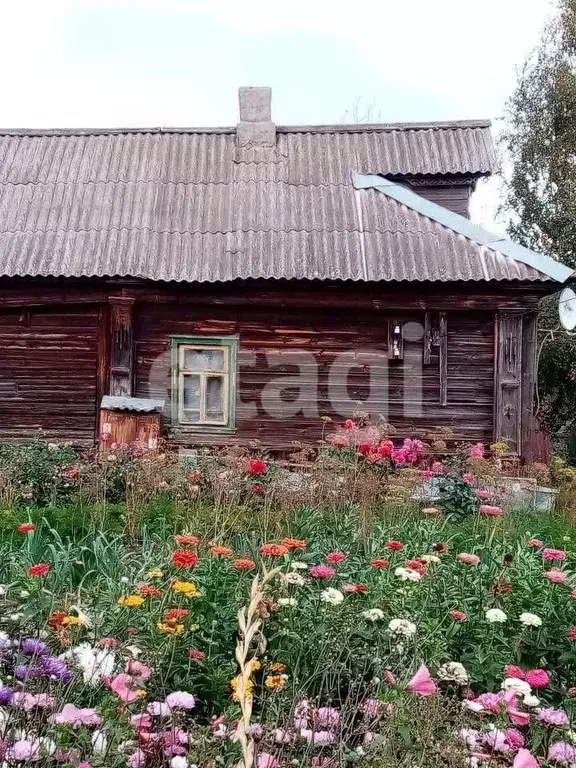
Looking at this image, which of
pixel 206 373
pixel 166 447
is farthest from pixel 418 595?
pixel 206 373

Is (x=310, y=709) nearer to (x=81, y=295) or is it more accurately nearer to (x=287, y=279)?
(x=287, y=279)

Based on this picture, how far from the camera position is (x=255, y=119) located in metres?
11.7

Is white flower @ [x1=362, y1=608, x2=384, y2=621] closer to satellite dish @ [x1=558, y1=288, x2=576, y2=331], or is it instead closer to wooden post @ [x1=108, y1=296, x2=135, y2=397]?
wooden post @ [x1=108, y1=296, x2=135, y2=397]

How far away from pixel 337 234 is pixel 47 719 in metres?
8.32

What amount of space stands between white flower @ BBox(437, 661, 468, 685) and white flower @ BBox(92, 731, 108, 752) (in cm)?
101

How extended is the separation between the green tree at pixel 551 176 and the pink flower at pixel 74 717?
15674 mm

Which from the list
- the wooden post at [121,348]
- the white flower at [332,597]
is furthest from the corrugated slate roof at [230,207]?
the white flower at [332,597]

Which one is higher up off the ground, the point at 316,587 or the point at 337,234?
the point at 337,234

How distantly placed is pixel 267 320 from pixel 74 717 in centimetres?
791

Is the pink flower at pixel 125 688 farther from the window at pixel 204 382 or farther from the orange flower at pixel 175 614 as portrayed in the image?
the window at pixel 204 382

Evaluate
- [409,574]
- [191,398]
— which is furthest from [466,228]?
[409,574]

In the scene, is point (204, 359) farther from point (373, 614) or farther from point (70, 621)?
point (70, 621)

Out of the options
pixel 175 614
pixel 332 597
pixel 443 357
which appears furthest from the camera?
pixel 443 357

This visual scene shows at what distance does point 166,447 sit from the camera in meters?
8.80
